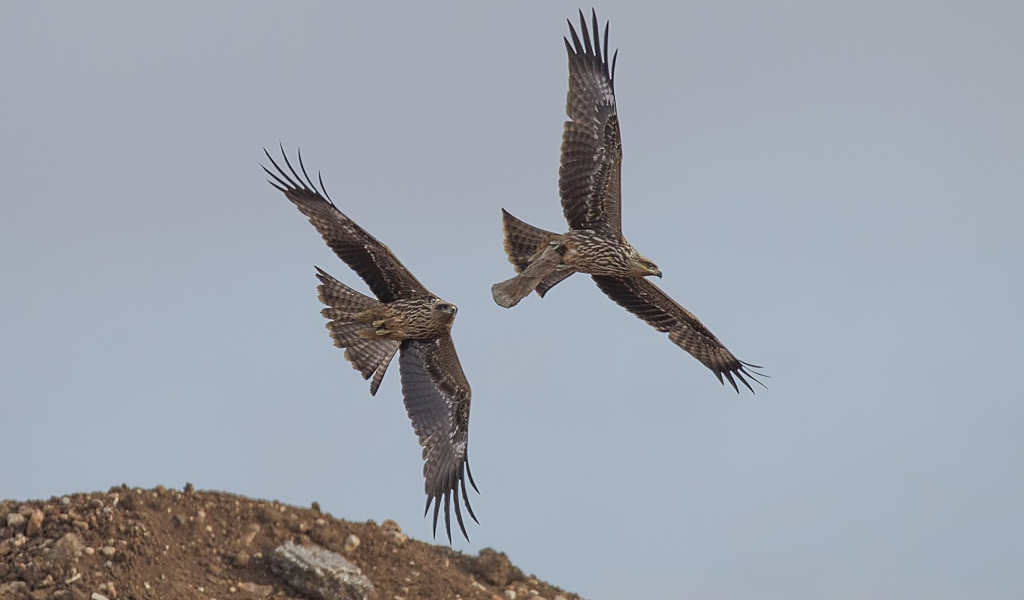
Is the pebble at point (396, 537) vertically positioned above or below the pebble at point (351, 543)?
above

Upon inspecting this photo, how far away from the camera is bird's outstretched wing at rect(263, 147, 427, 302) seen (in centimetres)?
1360

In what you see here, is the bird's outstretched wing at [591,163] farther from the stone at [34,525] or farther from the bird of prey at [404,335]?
the stone at [34,525]

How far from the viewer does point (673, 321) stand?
15.7 metres

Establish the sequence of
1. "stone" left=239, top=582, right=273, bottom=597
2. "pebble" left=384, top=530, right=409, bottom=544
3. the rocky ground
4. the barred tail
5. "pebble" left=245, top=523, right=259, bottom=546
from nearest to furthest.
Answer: the rocky ground
"stone" left=239, top=582, right=273, bottom=597
"pebble" left=245, top=523, right=259, bottom=546
"pebble" left=384, top=530, right=409, bottom=544
the barred tail

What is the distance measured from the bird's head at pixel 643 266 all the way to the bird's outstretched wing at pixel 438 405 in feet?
7.46

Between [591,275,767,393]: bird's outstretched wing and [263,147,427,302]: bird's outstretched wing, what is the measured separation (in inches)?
105

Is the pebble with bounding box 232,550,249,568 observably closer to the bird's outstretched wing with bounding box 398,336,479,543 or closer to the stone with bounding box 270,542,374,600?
the stone with bounding box 270,542,374,600

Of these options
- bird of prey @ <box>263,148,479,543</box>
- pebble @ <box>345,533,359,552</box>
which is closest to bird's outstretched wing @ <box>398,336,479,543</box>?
bird of prey @ <box>263,148,479,543</box>

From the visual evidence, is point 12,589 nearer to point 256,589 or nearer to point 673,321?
point 256,589

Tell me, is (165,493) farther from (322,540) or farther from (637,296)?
(637,296)

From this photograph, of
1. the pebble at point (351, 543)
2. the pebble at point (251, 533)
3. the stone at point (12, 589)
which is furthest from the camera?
the pebble at point (351, 543)

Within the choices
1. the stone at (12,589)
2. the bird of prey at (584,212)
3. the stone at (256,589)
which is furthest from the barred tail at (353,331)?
the stone at (12,589)

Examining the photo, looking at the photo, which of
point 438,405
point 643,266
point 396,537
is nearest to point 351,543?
point 396,537

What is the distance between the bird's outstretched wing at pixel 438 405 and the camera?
13836mm
